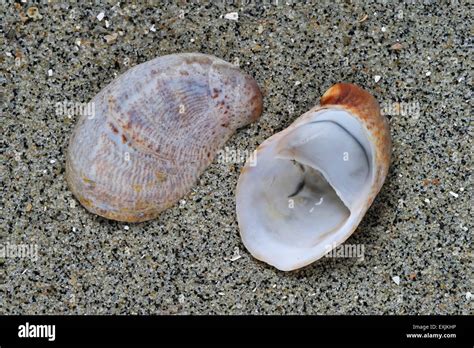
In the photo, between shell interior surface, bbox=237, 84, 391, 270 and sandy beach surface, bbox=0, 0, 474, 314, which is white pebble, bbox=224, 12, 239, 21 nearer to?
sandy beach surface, bbox=0, 0, 474, 314

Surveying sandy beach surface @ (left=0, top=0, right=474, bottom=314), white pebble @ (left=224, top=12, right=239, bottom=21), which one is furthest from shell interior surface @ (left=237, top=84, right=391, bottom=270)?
white pebble @ (left=224, top=12, right=239, bottom=21)

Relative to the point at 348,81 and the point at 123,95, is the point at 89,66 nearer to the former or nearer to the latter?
the point at 123,95

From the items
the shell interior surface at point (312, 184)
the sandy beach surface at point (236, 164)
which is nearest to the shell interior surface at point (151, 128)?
the sandy beach surface at point (236, 164)

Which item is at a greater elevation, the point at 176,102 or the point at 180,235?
the point at 176,102

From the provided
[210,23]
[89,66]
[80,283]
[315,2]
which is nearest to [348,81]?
[315,2]

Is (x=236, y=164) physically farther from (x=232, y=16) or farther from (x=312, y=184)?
(x=232, y=16)
